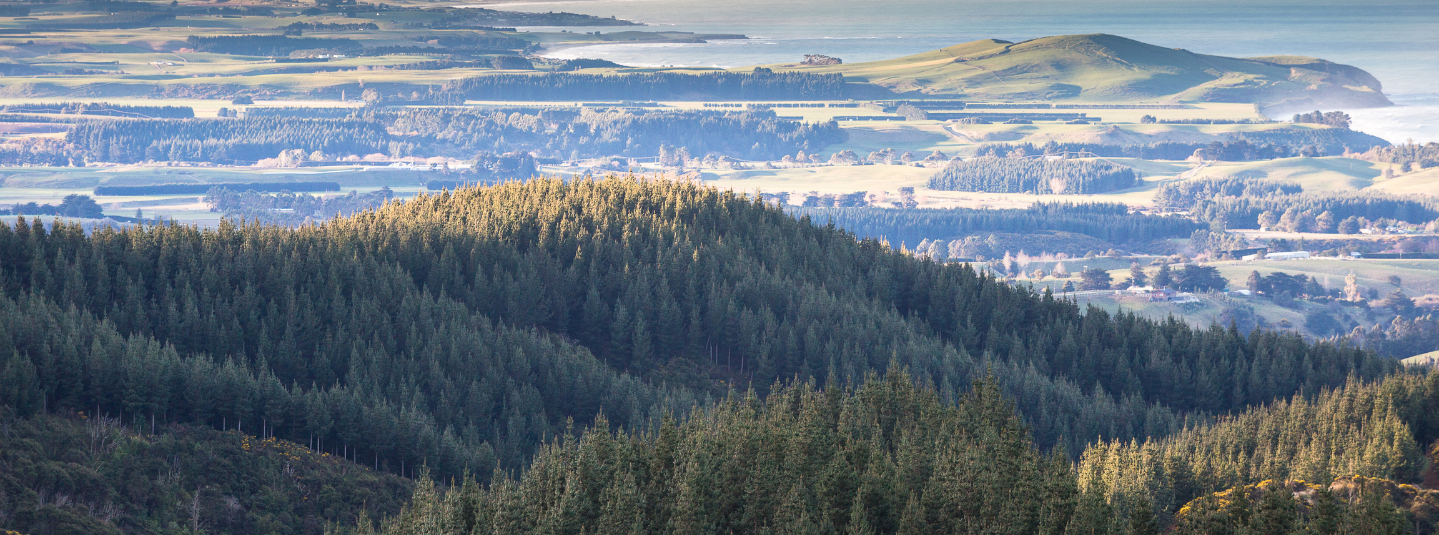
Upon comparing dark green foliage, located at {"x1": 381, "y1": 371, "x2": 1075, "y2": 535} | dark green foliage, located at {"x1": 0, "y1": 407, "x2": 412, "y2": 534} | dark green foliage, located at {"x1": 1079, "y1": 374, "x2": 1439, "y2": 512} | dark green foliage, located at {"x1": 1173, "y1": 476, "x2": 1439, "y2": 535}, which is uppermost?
dark green foliage, located at {"x1": 1173, "y1": 476, "x2": 1439, "y2": 535}

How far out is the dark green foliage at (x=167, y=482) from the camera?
11930cm

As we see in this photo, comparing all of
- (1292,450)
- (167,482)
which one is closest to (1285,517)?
(1292,450)

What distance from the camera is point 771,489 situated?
361 ft

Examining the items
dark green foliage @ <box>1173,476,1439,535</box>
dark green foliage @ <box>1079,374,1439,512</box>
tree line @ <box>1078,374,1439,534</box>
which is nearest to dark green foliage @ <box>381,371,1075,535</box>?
tree line @ <box>1078,374,1439,534</box>

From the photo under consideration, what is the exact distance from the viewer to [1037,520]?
10306 centimetres

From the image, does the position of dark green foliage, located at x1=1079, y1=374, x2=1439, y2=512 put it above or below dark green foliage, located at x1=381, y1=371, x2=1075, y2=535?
below

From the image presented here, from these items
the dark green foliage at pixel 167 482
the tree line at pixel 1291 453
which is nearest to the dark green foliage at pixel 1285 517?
the tree line at pixel 1291 453

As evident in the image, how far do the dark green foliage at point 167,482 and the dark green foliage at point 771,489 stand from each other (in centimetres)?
1938

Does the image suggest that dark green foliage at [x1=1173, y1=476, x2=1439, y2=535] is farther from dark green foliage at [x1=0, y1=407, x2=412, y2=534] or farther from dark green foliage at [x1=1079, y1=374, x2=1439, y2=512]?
dark green foliage at [x1=0, y1=407, x2=412, y2=534]

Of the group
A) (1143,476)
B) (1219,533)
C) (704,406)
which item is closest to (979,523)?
(1219,533)

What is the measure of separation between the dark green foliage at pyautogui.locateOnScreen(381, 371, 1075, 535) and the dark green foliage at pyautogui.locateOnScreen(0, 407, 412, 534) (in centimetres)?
1938

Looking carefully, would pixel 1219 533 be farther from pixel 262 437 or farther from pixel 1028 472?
pixel 262 437

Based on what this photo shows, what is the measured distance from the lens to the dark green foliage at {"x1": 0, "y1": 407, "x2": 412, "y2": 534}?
391 feet

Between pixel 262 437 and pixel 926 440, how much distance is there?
228ft
